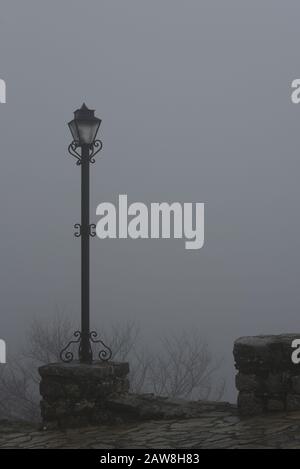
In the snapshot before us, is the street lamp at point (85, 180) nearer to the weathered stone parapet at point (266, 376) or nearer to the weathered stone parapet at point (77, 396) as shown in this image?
the weathered stone parapet at point (77, 396)

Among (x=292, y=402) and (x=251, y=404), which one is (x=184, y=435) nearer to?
(x=251, y=404)

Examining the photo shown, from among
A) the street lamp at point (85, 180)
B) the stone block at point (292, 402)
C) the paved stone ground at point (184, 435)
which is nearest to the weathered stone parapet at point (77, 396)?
the paved stone ground at point (184, 435)

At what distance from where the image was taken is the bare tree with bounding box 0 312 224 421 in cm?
3338

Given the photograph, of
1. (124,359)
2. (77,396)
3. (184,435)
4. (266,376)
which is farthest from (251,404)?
(124,359)

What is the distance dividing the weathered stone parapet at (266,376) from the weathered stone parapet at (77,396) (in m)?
1.69

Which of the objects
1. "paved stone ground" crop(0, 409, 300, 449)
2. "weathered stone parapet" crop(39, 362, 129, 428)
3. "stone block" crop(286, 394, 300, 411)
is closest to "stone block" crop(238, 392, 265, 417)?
"paved stone ground" crop(0, 409, 300, 449)

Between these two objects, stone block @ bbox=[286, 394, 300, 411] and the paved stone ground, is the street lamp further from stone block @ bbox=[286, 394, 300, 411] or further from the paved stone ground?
stone block @ bbox=[286, 394, 300, 411]

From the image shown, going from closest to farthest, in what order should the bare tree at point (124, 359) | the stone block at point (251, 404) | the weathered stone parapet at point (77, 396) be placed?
the stone block at point (251, 404), the weathered stone parapet at point (77, 396), the bare tree at point (124, 359)

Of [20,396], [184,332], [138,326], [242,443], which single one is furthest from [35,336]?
[242,443]

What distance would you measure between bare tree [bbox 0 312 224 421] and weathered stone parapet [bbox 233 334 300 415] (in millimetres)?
25384

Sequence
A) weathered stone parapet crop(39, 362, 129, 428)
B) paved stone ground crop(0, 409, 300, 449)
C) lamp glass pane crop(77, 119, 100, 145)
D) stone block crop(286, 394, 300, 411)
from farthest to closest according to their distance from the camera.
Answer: lamp glass pane crop(77, 119, 100, 145) < weathered stone parapet crop(39, 362, 129, 428) < stone block crop(286, 394, 300, 411) < paved stone ground crop(0, 409, 300, 449)

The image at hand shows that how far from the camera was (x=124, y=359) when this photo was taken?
3569cm

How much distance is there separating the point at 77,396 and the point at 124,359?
2889 centimetres

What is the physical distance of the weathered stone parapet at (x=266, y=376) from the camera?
21.2 ft
